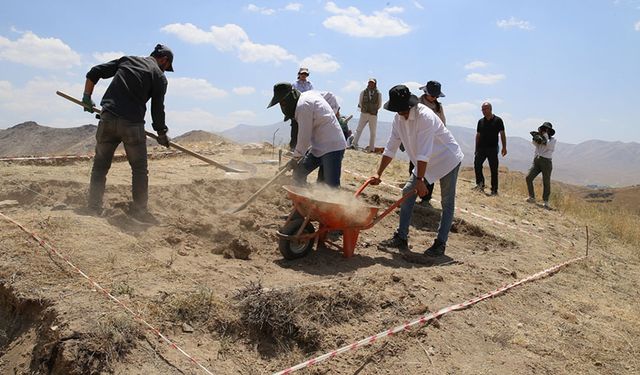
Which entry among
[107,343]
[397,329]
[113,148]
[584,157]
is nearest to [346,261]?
[397,329]

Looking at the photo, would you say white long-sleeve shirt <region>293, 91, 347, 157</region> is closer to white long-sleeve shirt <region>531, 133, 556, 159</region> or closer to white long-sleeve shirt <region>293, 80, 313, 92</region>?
white long-sleeve shirt <region>293, 80, 313, 92</region>

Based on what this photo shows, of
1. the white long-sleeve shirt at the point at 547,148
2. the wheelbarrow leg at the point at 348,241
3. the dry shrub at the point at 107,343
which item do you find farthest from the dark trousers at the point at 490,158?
the dry shrub at the point at 107,343

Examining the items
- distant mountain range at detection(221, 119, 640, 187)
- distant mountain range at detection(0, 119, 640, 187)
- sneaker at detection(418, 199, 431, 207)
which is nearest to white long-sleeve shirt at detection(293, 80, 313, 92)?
distant mountain range at detection(0, 119, 640, 187)

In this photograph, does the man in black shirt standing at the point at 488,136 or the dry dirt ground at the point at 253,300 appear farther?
the man in black shirt standing at the point at 488,136

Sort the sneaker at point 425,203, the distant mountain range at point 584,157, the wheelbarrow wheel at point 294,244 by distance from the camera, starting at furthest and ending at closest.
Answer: the distant mountain range at point 584,157
the sneaker at point 425,203
the wheelbarrow wheel at point 294,244

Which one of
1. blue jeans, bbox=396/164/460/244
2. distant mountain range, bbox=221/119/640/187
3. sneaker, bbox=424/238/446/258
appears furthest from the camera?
distant mountain range, bbox=221/119/640/187

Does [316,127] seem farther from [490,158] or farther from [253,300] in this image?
[490,158]

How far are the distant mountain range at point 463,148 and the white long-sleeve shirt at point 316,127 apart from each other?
1561 mm

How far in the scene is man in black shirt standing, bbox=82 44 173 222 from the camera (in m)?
5.02

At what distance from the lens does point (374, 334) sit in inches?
145

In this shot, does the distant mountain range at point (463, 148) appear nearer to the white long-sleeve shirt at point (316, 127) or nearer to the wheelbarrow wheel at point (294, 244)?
the white long-sleeve shirt at point (316, 127)

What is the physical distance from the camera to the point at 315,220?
4.93 metres

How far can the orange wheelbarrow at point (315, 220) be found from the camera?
472 centimetres

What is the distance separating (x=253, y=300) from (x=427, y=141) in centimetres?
257
